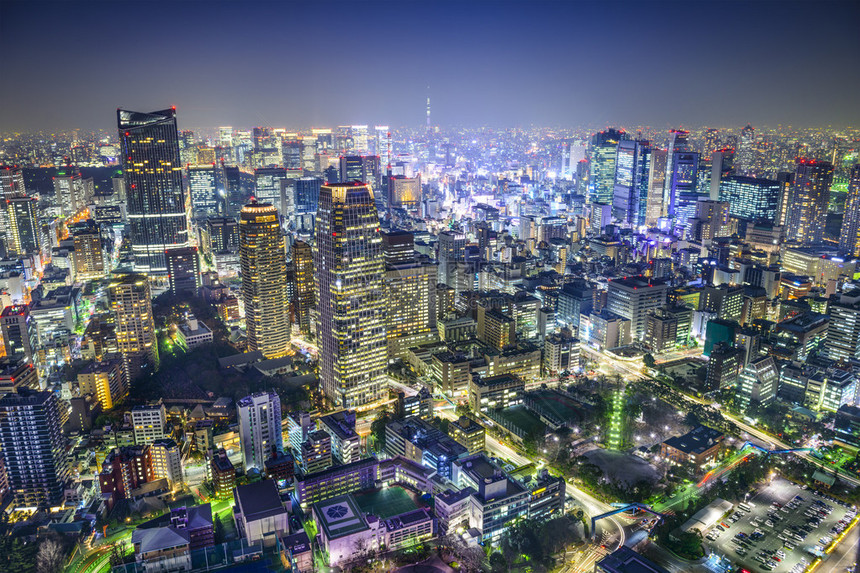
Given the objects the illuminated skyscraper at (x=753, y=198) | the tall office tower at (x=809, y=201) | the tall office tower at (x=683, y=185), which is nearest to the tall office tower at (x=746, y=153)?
the tall office tower at (x=683, y=185)

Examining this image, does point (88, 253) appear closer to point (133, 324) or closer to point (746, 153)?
point (133, 324)

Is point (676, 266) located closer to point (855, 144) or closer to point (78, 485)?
point (855, 144)

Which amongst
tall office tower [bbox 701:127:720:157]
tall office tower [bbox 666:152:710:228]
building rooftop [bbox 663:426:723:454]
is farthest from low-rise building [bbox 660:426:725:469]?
tall office tower [bbox 701:127:720:157]

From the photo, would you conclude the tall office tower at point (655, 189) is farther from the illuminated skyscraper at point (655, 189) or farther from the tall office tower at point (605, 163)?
the tall office tower at point (605, 163)

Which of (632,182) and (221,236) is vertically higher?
(632,182)

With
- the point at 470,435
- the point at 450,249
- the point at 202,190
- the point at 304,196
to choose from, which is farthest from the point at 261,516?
the point at 202,190

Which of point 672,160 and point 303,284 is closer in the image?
point 303,284
